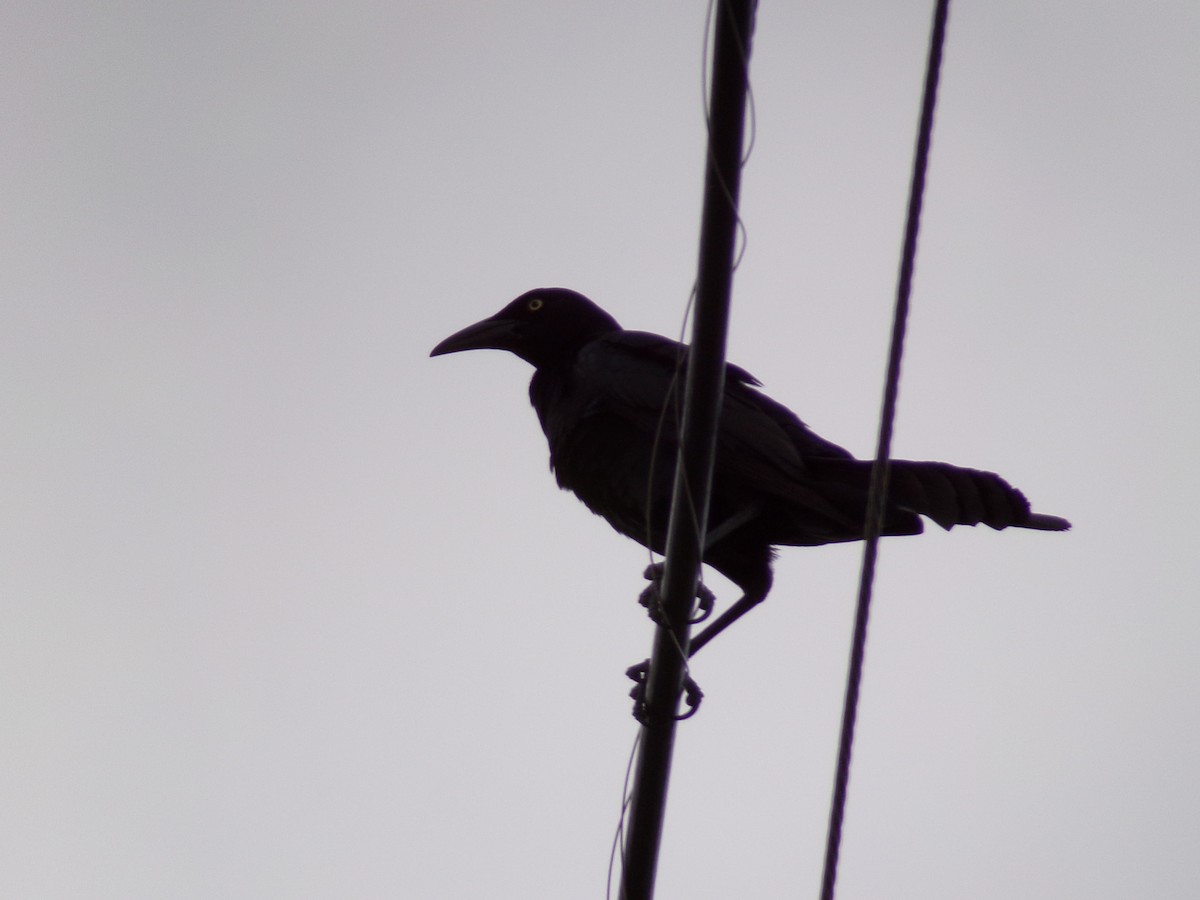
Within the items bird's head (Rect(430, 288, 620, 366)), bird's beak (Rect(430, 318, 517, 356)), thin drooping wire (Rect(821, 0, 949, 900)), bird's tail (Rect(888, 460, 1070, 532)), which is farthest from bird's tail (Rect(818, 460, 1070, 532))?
bird's beak (Rect(430, 318, 517, 356))

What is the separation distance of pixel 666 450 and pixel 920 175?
2606 mm

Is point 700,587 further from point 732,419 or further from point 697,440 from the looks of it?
point 732,419

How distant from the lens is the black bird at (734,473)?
3.87m

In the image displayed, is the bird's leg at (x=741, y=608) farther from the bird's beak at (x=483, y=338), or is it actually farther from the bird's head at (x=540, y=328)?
the bird's beak at (x=483, y=338)

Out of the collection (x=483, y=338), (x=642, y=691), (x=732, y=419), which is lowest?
(x=642, y=691)

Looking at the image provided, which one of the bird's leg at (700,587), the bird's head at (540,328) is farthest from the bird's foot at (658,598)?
the bird's head at (540,328)

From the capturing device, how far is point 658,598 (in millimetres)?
3277

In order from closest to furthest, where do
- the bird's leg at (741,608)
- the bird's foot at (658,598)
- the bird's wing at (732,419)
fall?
the bird's foot at (658,598)
the bird's wing at (732,419)
the bird's leg at (741,608)

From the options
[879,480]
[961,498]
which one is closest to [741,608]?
[961,498]

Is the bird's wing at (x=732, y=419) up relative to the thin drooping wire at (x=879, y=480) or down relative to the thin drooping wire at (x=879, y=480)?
up

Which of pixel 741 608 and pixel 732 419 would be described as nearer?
pixel 732 419

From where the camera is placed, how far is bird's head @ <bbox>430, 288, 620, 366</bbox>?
614cm

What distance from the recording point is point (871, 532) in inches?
98.6

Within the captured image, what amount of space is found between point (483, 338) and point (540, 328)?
0.35 metres
